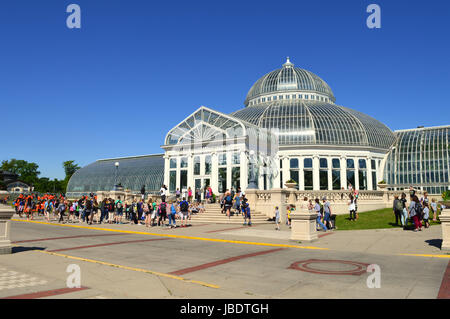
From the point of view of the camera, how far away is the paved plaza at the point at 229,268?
6.43 meters

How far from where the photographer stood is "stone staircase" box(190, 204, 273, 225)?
24.6m

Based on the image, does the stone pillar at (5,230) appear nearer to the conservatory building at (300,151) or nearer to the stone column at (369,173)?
the conservatory building at (300,151)

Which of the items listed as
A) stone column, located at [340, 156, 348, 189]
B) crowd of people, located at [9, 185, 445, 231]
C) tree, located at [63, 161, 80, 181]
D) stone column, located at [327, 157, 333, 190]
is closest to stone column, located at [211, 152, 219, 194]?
crowd of people, located at [9, 185, 445, 231]

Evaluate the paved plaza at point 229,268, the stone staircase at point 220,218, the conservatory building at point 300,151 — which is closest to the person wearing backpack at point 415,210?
the paved plaza at point 229,268

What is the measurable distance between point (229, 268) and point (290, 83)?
50.7 metres

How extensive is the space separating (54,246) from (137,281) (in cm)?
762

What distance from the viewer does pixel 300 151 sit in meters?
41.6

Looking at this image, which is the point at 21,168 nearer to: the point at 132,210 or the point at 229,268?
the point at 132,210

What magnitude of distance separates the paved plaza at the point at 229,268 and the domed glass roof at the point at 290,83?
43.7m

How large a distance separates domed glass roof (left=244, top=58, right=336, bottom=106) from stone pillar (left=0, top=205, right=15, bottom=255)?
161ft

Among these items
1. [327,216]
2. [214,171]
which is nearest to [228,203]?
[327,216]
